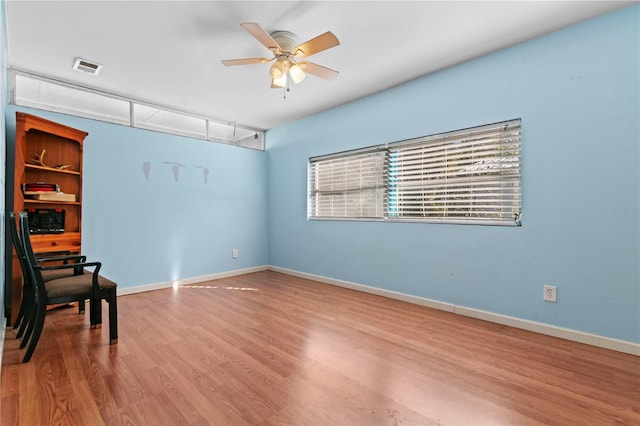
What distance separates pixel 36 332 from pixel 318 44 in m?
2.91

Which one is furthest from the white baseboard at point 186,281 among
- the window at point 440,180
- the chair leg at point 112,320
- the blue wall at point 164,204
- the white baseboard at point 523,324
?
the white baseboard at point 523,324

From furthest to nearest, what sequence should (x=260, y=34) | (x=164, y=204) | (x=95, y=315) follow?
(x=164, y=204)
(x=95, y=315)
(x=260, y=34)

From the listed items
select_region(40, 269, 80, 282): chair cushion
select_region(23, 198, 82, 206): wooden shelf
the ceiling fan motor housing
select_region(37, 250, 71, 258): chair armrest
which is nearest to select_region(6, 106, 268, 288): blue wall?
select_region(23, 198, 82, 206): wooden shelf

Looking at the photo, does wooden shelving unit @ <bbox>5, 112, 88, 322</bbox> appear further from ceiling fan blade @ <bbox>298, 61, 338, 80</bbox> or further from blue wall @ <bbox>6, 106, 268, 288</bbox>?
ceiling fan blade @ <bbox>298, 61, 338, 80</bbox>

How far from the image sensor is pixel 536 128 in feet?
8.63

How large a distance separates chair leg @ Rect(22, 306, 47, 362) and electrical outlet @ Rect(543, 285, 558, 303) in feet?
12.8

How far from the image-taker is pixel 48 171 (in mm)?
3180

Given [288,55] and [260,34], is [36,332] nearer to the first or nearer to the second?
[260,34]

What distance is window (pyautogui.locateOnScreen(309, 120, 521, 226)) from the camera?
2832 millimetres

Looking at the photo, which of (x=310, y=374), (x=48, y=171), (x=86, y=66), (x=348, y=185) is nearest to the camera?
(x=310, y=374)

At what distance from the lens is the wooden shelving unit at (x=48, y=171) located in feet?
9.00

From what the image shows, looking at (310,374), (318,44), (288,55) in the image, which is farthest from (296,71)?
(310,374)

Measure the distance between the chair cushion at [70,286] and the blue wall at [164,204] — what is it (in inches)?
53.6

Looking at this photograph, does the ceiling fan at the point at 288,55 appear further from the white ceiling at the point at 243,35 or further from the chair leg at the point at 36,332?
the chair leg at the point at 36,332
